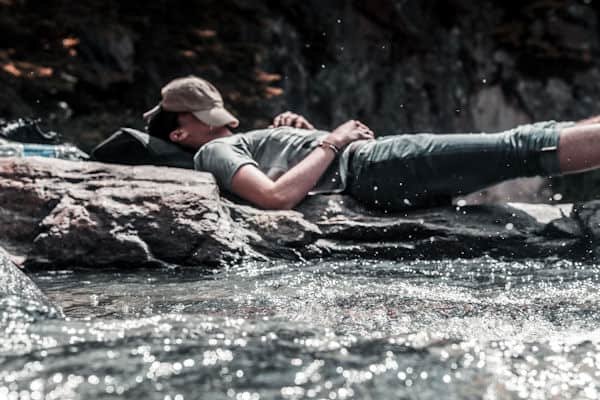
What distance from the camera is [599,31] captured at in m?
14.7

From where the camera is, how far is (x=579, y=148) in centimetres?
356

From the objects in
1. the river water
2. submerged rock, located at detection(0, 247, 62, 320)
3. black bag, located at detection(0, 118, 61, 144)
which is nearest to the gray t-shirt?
the river water

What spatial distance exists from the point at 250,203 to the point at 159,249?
0.62 meters

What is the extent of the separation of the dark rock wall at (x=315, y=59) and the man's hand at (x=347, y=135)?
3962 millimetres

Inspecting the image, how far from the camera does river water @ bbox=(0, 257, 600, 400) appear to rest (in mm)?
1402

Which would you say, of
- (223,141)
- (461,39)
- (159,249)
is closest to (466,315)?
(159,249)

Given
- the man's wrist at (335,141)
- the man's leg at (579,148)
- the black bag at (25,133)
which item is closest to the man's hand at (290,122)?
the man's wrist at (335,141)

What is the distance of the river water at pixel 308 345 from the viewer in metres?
1.40

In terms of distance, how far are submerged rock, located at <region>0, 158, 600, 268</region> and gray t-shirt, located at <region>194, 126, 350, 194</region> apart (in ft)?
0.51

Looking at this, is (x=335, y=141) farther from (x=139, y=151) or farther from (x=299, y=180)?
(x=139, y=151)

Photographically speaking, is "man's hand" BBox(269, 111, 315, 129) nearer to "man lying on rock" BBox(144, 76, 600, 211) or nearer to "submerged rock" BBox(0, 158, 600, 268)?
"man lying on rock" BBox(144, 76, 600, 211)

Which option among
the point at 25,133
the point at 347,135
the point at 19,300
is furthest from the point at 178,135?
the point at 19,300

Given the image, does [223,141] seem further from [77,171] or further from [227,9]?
[227,9]

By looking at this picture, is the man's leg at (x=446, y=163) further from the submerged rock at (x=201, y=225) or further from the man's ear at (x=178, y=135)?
the man's ear at (x=178, y=135)
